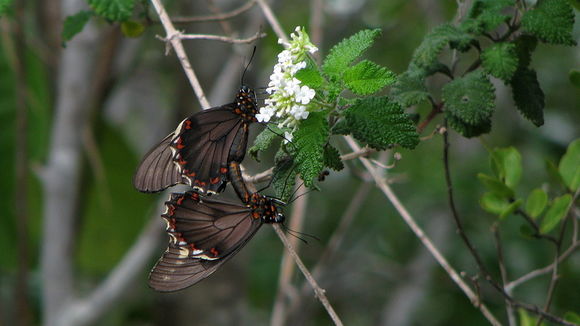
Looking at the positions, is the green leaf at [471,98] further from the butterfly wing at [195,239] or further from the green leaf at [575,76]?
the butterfly wing at [195,239]

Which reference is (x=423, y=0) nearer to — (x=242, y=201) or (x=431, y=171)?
(x=431, y=171)

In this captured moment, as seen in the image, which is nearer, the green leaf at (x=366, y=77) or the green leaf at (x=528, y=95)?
the green leaf at (x=366, y=77)

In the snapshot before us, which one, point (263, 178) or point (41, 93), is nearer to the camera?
point (263, 178)

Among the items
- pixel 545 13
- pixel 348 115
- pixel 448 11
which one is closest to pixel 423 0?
pixel 448 11

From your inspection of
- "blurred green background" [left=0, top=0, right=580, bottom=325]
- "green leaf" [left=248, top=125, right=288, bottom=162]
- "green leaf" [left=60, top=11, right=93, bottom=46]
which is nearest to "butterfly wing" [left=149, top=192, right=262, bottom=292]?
"green leaf" [left=248, top=125, right=288, bottom=162]

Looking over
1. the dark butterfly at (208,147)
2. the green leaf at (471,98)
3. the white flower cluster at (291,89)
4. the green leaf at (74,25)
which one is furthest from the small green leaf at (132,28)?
the green leaf at (471,98)

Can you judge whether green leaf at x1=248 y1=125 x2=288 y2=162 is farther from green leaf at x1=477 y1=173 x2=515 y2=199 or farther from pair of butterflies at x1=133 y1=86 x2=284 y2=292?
green leaf at x1=477 y1=173 x2=515 y2=199

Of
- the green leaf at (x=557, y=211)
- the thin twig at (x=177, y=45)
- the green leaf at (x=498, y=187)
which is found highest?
the thin twig at (x=177, y=45)
